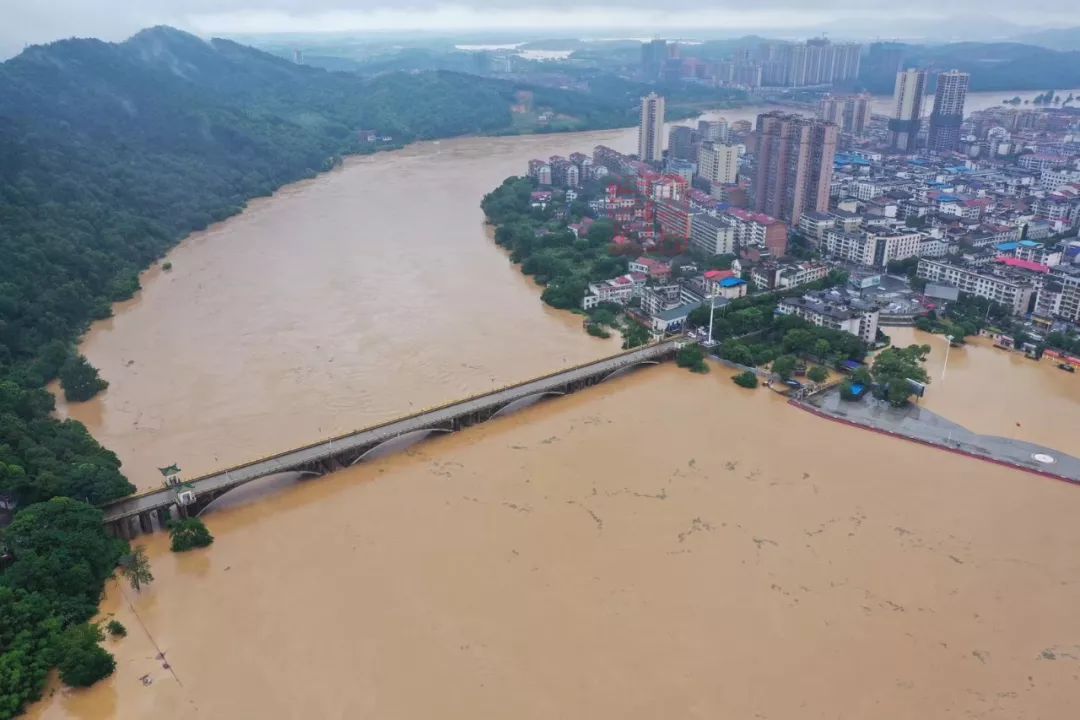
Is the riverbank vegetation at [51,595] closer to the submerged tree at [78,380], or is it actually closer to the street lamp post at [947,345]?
the submerged tree at [78,380]

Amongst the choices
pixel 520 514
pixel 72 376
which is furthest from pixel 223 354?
pixel 520 514

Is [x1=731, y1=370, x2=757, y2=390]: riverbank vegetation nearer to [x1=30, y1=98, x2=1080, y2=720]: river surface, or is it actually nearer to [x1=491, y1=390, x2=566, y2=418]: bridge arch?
[x1=30, y1=98, x2=1080, y2=720]: river surface

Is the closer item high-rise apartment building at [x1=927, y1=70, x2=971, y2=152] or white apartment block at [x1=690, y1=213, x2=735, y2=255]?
white apartment block at [x1=690, y1=213, x2=735, y2=255]

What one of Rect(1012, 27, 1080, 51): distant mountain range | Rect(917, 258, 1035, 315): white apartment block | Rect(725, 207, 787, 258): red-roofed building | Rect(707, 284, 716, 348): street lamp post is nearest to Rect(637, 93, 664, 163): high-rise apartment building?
Rect(725, 207, 787, 258): red-roofed building

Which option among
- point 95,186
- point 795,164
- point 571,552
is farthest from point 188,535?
point 795,164

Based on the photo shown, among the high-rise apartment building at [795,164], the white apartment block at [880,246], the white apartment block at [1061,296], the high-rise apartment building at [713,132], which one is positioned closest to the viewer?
the white apartment block at [1061,296]

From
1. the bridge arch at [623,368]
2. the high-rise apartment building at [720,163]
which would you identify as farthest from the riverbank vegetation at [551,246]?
the high-rise apartment building at [720,163]

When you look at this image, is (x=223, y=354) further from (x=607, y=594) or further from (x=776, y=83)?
(x=776, y=83)
